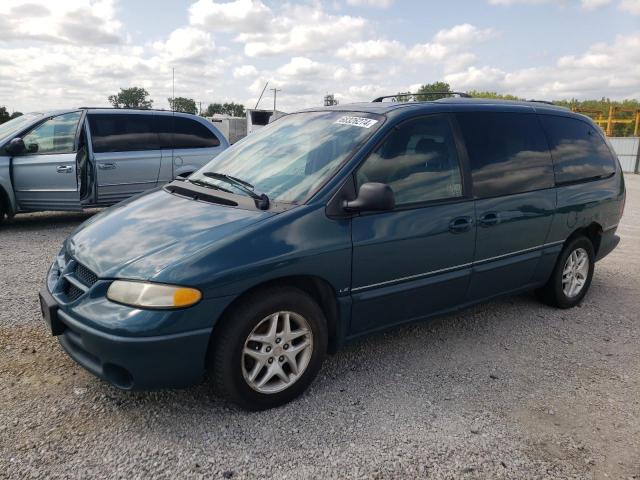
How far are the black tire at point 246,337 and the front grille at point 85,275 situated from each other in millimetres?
711

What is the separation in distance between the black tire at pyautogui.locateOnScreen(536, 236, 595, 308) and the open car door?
20.1ft

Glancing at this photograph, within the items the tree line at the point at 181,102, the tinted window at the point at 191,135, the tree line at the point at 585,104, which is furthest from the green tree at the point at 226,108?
the tinted window at the point at 191,135

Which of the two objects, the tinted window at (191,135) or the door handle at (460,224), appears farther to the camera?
the tinted window at (191,135)

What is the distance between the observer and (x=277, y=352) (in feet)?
9.61

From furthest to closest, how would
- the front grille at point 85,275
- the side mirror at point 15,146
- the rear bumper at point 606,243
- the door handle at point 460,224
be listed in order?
the side mirror at point 15,146 → the rear bumper at point 606,243 → the door handle at point 460,224 → the front grille at point 85,275

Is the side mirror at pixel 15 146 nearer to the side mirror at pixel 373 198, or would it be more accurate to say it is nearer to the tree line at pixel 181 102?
the side mirror at pixel 373 198

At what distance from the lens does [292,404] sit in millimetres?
3047

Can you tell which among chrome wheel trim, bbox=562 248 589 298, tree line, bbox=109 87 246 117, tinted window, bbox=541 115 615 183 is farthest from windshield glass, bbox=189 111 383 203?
tree line, bbox=109 87 246 117

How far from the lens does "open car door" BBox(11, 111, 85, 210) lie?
23.8 ft

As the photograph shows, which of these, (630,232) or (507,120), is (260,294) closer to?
(507,120)

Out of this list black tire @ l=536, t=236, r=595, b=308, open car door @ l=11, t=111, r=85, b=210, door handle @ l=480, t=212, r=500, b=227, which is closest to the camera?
door handle @ l=480, t=212, r=500, b=227

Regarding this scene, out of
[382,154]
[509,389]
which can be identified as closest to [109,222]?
[382,154]

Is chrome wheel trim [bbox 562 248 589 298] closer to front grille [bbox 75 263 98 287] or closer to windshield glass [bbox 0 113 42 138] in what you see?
front grille [bbox 75 263 98 287]

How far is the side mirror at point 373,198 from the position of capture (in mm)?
2951
